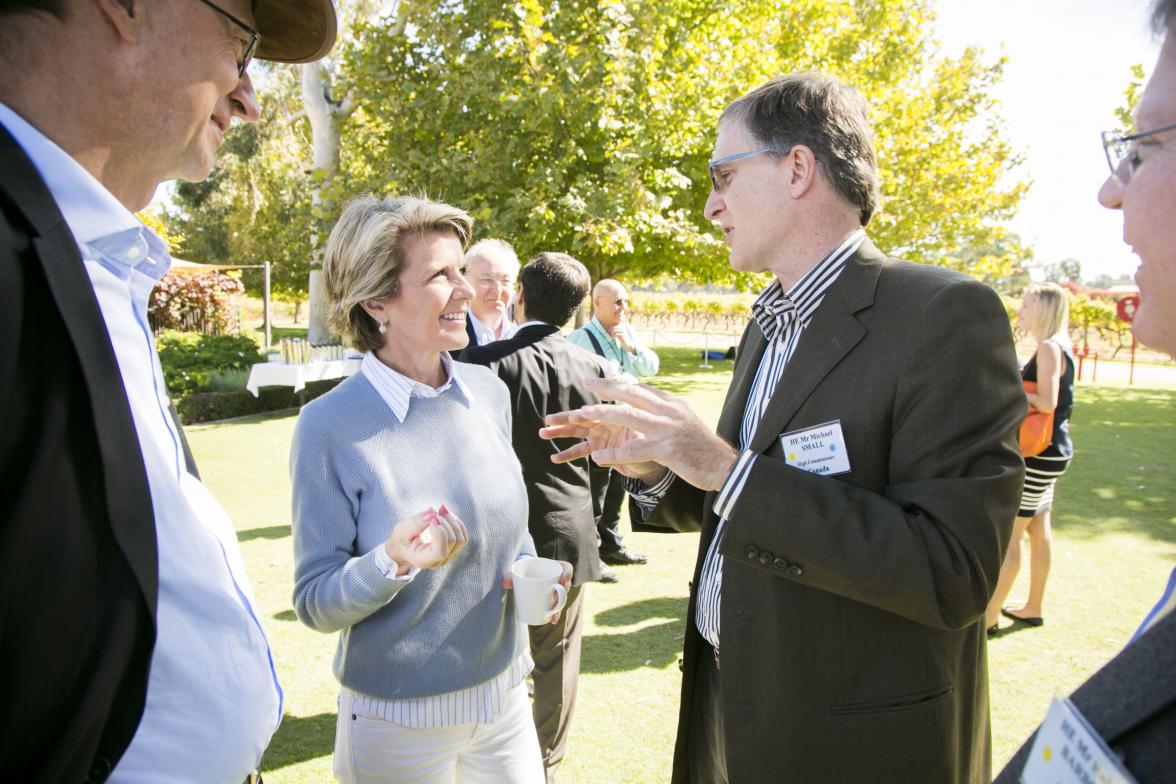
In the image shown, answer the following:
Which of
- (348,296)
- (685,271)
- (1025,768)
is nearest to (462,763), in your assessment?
(348,296)

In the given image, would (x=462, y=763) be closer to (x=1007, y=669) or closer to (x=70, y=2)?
(x=70, y=2)

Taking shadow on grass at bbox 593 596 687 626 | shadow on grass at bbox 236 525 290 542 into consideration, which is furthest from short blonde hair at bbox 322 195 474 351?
shadow on grass at bbox 236 525 290 542

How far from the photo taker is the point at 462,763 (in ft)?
7.68

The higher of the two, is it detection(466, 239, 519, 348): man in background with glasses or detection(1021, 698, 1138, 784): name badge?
detection(466, 239, 519, 348): man in background with glasses

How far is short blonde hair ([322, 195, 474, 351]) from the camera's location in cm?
253

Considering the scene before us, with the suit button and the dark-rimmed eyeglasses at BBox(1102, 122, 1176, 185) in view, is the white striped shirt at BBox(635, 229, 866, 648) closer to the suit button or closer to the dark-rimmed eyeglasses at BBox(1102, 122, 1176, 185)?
the dark-rimmed eyeglasses at BBox(1102, 122, 1176, 185)

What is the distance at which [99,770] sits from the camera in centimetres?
97

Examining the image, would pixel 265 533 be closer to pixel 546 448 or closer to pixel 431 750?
pixel 546 448

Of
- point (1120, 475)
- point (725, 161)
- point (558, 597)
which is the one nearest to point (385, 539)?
point (558, 597)

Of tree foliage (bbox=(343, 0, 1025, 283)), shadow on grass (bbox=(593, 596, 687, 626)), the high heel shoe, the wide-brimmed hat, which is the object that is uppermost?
tree foliage (bbox=(343, 0, 1025, 283))

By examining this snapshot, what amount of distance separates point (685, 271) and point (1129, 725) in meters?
19.4

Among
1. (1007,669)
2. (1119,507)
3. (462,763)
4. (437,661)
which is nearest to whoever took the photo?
(437,661)

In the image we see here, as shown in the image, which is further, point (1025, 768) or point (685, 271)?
point (685, 271)

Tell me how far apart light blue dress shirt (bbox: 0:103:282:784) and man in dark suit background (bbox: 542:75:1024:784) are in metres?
0.86
